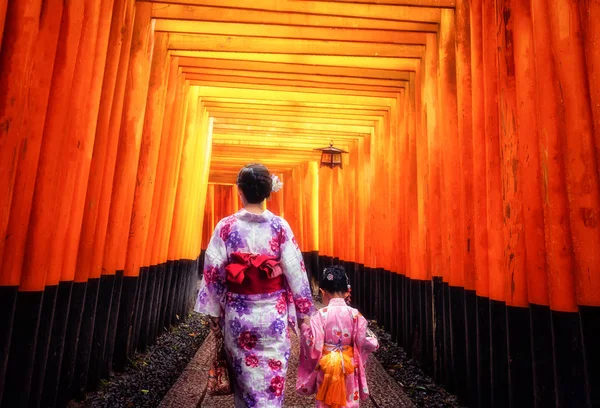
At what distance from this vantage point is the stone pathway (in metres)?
3.82

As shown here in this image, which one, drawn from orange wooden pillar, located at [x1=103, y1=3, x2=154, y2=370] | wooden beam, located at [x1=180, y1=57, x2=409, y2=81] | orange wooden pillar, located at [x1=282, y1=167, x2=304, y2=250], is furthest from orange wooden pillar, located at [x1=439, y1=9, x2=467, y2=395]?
orange wooden pillar, located at [x1=282, y1=167, x2=304, y2=250]

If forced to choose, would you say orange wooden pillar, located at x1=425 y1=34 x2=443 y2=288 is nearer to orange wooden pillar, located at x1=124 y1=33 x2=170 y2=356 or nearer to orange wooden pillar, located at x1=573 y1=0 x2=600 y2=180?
orange wooden pillar, located at x1=573 y1=0 x2=600 y2=180

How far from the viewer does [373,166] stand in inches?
344

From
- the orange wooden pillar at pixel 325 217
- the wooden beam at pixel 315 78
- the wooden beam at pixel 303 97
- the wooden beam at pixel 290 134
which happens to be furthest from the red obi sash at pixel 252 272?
the orange wooden pillar at pixel 325 217

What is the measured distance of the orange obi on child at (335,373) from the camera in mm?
2754

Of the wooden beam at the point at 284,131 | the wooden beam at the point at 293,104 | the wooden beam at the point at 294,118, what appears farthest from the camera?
the wooden beam at the point at 284,131

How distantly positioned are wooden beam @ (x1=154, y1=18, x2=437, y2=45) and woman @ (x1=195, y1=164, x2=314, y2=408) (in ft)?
11.8

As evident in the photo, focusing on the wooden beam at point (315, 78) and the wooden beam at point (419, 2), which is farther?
the wooden beam at point (315, 78)

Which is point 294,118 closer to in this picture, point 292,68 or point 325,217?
point 292,68

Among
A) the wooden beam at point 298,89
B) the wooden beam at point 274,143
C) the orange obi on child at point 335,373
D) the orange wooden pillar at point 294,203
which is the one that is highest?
the wooden beam at point 274,143

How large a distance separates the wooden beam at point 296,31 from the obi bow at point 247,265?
4.08m

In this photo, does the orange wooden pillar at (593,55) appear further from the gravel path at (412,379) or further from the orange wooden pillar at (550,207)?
the gravel path at (412,379)

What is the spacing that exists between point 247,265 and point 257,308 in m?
0.29

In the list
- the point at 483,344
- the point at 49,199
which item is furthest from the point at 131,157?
the point at 483,344
